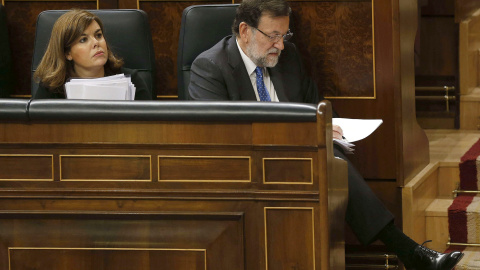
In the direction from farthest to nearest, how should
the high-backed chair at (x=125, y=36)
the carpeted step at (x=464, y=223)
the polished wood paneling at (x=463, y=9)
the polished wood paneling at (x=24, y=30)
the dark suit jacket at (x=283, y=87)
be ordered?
the polished wood paneling at (x=463, y=9) < the polished wood paneling at (x=24, y=30) < the carpeted step at (x=464, y=223) < the high-backed chair at (x=125, y=36) < the dark suit jacket at (x=283, y=87)

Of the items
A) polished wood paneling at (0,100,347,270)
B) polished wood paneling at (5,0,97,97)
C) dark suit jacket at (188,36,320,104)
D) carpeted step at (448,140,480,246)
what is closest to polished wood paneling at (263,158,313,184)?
polished wood paneling at (0,100,347,270)

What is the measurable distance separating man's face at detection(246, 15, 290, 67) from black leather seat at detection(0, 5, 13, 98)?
0.71m

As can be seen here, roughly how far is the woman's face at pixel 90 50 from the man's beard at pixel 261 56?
0.35 m

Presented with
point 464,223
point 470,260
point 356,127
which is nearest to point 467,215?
point 464,223

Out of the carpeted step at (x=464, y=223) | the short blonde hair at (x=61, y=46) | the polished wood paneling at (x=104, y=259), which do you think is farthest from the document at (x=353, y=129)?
the short blonde hair at (x=61, y=46)

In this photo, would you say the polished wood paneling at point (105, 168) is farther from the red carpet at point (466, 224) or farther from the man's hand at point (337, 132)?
the red carpet at point (466, 224)

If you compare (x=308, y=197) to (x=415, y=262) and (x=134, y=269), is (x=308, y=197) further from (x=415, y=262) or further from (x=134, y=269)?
Answer: (x=415, y=262)

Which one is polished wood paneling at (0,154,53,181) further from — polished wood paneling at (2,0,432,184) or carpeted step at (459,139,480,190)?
carpeted step at (459,139,480,190)

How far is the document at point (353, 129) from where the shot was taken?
6.74 feet

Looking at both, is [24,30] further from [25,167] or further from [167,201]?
[167,201]

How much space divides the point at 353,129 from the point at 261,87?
26 cm

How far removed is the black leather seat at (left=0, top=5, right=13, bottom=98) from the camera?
7.95 feet

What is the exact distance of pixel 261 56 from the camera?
2.17m

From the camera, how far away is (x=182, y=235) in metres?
1.64
